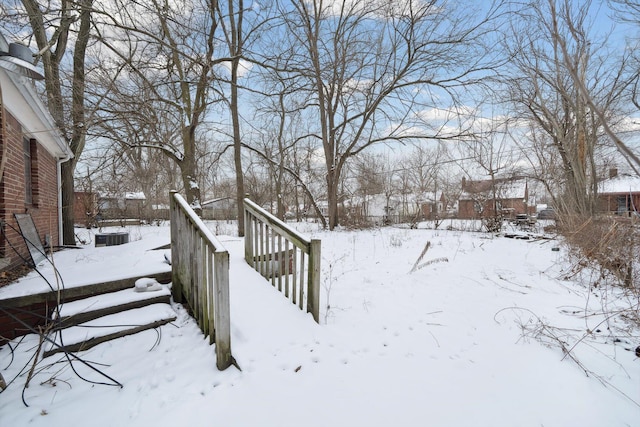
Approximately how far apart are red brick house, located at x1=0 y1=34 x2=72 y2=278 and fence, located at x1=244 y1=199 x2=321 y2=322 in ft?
6.43

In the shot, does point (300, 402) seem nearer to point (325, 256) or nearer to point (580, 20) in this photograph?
point (580, 20)

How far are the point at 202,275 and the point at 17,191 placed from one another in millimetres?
3654

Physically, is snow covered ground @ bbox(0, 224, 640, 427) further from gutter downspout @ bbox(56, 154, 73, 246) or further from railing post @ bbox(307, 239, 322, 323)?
gutter downspout @ bbox(56, 154, 73, 246)

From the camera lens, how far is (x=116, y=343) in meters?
2.59

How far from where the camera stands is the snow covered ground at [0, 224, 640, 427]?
1.86m

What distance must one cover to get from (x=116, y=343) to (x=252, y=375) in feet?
4.62

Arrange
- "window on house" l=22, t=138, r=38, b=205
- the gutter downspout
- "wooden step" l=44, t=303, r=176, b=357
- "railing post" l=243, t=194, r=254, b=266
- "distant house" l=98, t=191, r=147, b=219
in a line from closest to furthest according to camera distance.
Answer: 1. "wooden step" l=44, t=303, r=176, b=357
2. "railing post" l=243, t=194, r=254, b=266
3. "window on house" l=22, t=138, r=38, b=205
4. the gutter downspout
5. "distant house" l=98, t=191, r=147, b=219

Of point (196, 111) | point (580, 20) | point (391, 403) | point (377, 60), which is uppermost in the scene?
point (377, 60)

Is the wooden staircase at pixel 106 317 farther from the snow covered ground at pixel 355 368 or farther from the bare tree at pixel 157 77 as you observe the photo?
the bare tree at pixel 157 77

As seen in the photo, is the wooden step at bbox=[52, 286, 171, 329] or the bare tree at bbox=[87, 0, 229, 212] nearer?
the wooden step at bbox=[52, 286, 171, 329]

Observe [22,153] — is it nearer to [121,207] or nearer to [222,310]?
[222,310]

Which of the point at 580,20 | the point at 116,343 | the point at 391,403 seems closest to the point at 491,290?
the point at 391,403

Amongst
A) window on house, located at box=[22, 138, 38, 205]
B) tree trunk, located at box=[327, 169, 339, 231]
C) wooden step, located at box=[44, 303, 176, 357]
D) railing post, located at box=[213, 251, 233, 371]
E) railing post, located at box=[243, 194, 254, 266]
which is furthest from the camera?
tree trunk, located at box=[327, 169, 339, 231]

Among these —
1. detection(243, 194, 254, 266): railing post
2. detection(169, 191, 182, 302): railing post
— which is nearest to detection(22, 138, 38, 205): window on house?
detection(169, 191, 182, 302): railing post
